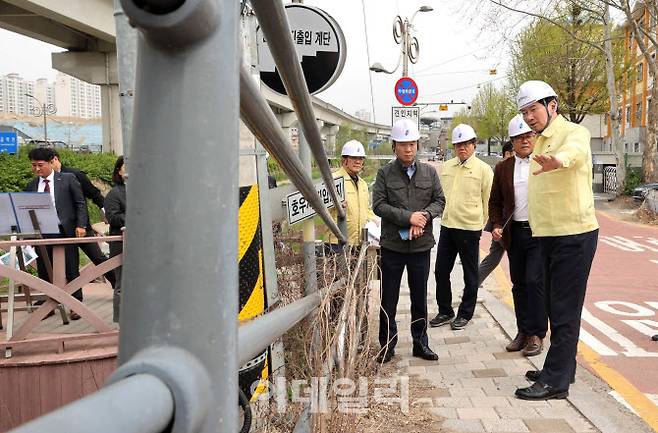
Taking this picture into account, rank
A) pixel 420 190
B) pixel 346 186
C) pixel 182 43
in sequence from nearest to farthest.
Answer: pixel 182 43 < pixel 420 190 < pixel 346 186

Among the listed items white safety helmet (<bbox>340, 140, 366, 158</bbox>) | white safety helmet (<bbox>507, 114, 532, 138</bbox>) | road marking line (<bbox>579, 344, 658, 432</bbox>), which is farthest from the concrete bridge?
road marking line (<bbox>579, 344, 658, 432</bbox>)

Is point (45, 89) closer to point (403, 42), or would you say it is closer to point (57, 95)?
point (57, 95)

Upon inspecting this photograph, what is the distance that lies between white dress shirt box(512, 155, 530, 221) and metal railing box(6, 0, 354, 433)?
16.7 feet

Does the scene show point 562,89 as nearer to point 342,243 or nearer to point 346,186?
point 346,186

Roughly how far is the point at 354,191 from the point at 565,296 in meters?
2.30

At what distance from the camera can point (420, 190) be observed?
5.18m

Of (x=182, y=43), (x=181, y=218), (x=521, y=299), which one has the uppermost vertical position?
(x=182, y=43)

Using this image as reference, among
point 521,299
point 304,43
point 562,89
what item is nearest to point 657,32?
point 562,89

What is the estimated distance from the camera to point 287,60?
3.80 ft

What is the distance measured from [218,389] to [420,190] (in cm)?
466

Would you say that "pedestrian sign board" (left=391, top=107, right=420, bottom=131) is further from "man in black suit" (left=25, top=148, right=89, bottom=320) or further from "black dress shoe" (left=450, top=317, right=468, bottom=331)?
"man in black suit" (left=25, top=148, right=89, bottom=320)

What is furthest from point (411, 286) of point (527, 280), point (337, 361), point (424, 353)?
point (337, 361)

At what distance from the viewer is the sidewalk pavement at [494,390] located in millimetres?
3648

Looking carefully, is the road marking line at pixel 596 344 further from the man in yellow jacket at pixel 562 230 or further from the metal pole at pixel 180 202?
the metal pole at pixel 180 202
